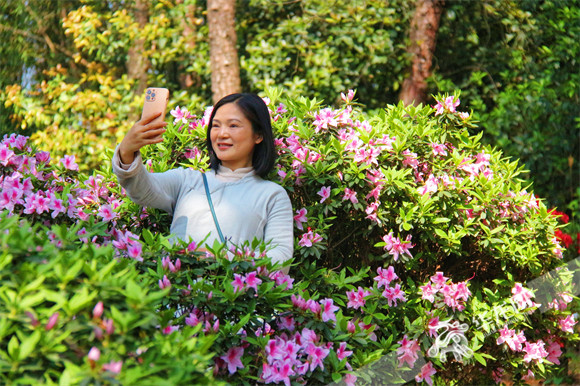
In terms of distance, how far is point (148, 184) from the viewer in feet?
10.1

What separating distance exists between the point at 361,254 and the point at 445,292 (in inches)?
18.8

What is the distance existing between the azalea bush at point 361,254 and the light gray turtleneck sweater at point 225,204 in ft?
0.42

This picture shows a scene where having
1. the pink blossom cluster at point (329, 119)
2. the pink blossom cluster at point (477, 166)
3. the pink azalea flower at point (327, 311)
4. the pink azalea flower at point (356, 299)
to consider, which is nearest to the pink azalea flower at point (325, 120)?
the pink blossom cluster at point (329, 119)

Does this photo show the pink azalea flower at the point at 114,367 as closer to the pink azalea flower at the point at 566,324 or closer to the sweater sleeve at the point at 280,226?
the sweater sleeve at the point at 280,226

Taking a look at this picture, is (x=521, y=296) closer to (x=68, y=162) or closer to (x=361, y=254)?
(x=361, y=254)

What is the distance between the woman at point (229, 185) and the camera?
302cm

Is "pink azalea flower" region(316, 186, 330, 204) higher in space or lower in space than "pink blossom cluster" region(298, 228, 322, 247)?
higher

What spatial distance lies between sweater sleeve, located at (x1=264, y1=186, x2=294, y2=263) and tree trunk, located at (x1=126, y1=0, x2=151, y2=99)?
5.87 meters

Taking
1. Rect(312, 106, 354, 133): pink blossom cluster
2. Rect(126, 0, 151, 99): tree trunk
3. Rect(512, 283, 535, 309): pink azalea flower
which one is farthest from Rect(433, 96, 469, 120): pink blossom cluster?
Rect(126, 0, 151, 99): tree trunk

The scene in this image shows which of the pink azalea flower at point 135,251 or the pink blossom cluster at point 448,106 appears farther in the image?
the pink blossom cluster at point 448,106

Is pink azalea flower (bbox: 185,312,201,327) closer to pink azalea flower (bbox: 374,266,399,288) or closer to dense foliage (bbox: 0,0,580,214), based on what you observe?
pink azalea flower (bbox: 374,266,399,288)

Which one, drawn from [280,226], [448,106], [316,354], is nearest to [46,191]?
[280,226]

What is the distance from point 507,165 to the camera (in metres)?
4.07

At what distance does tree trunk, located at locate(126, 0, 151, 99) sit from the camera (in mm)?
8656
